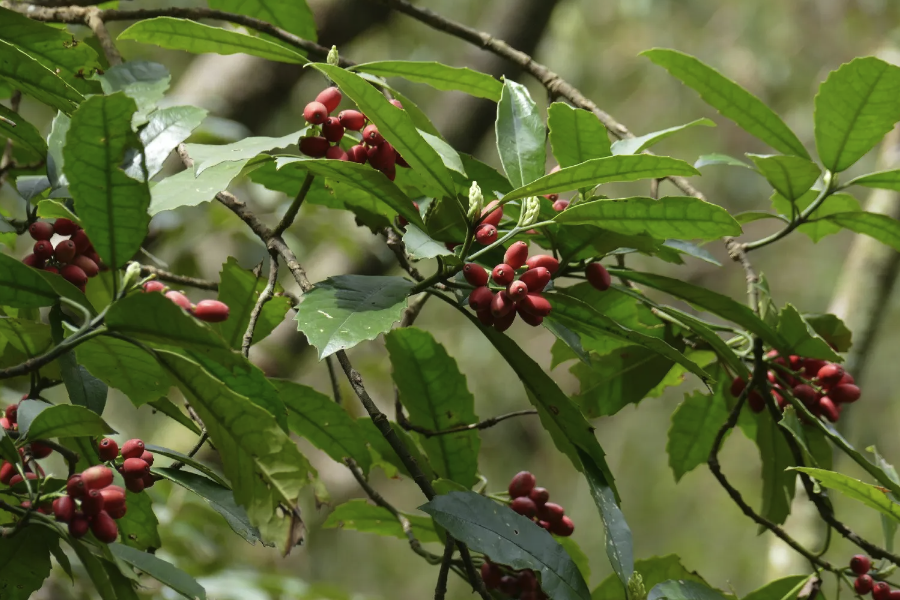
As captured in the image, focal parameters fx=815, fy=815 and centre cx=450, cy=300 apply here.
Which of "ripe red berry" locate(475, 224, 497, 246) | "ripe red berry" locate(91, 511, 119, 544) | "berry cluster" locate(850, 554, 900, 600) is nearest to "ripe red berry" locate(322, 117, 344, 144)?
"ripe red berry" locate(475, 224, 497, 246)

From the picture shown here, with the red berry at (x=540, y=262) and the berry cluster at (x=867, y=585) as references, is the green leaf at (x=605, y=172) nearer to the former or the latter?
the red berry at (x=540, y=262)

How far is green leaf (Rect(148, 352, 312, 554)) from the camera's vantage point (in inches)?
26.3

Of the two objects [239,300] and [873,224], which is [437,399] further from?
[873,224]

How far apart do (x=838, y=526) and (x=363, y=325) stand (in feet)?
2.30

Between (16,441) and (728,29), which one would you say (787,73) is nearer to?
(728,29)

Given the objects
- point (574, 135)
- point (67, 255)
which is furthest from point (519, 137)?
point (67, 255)

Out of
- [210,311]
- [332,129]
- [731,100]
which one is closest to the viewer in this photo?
[210,311]

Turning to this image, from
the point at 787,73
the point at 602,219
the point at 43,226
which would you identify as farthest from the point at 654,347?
the point at 787,73

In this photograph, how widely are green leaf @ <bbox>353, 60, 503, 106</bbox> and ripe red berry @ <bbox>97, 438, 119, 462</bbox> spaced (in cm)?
55

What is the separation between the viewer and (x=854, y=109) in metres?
1.10

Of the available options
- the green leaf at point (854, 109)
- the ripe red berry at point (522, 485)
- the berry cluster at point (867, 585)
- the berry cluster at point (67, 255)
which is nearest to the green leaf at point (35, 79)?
the berry cluster at point (67, 255)

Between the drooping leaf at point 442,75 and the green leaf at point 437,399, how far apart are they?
323 mm

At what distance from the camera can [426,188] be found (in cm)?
89

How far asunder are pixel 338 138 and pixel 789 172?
0.63 m
